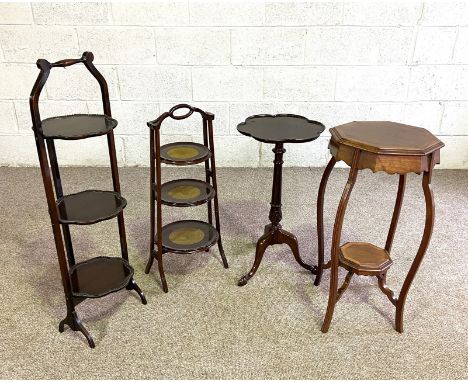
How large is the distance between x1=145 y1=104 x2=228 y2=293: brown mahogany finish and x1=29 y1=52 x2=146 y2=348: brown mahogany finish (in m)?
0.17

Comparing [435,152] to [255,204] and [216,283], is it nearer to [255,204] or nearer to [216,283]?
[216,283]

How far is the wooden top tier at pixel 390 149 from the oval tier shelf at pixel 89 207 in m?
0.92

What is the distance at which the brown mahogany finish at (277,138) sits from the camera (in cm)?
195

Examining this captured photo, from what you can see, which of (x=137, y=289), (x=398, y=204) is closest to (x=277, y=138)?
(x=398, y=204)

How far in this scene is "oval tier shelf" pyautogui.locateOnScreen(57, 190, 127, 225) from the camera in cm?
174

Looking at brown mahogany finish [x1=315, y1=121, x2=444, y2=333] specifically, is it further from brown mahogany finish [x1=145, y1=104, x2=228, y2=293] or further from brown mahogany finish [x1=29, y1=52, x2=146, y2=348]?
brown mahogany finish [x1=29, y1=52, x2=146, y2=348]

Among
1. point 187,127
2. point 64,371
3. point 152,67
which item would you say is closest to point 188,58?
point 152,67

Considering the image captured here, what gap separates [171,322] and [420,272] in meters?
1.28

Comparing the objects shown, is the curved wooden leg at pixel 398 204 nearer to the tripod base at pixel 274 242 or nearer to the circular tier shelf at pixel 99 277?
the tripod base at pixel 274 242

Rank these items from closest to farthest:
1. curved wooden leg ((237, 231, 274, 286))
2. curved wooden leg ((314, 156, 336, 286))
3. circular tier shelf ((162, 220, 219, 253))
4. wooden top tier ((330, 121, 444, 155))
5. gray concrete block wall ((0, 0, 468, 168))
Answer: wooden top tier ((330, 121, 444, 155)), curved wooden leg ((314, 156, 336, 286)), circular tier shelf ((162, 220, 219, 253)), curved wooden leg ((237, 231, 274, 286)), gray concrete block wall ((0, 0, 468, 168))

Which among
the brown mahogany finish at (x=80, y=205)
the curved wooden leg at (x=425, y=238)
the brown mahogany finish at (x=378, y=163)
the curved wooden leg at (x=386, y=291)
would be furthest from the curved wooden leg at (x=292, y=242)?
the brown mahogany finish at (x=80, y=205)

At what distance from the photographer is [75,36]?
3.19 m

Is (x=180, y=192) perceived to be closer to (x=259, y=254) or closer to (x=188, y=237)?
(x=188, y=237)

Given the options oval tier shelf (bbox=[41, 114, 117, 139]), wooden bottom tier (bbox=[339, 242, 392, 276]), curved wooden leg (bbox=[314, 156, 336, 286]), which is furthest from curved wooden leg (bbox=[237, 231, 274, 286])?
oval tier shelf (bbox=[41, 114, 117, 139])
